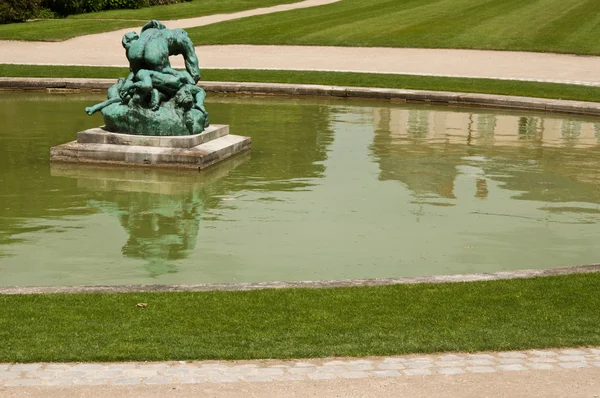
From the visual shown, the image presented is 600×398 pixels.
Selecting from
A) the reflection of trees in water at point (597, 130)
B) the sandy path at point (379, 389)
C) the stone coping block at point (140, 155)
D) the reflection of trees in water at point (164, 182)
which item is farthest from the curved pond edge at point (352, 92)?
the sandy path at point (379, 389)

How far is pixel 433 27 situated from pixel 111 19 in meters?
11.7

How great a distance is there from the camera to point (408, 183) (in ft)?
52.5

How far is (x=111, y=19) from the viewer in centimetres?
4103

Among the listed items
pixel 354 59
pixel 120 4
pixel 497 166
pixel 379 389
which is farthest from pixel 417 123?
pixel 120 4

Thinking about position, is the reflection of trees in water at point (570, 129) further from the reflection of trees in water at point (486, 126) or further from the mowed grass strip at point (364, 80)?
the mowed grass strip at point (364, 80)

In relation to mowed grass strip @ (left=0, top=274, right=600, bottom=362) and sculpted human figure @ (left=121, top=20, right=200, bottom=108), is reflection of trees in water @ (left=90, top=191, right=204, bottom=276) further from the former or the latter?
sculpted human figure @ (left=121, top=20, right=200, bottom=108)

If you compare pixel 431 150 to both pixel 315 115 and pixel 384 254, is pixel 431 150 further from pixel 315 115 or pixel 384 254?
pixel 384 254

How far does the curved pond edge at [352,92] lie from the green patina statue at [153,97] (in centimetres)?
647

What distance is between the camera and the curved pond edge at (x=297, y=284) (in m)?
10.1

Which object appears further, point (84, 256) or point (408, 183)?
point (408, 183)

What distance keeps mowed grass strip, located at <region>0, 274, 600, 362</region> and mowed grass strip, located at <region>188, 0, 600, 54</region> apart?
912 inches

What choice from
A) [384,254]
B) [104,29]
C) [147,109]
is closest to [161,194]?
[147,109]

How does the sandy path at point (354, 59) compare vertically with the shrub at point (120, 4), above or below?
below

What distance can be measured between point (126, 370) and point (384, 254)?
4876mm
